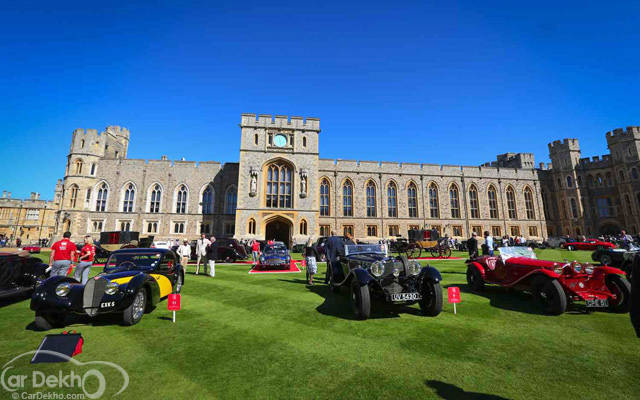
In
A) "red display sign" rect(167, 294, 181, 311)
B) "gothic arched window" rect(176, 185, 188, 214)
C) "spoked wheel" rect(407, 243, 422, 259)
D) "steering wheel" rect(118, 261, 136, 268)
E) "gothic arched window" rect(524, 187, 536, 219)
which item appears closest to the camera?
"red display sign" rect(167, 294, 181, 311)

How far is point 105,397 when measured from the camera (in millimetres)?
2641

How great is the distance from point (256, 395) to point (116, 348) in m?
2.66

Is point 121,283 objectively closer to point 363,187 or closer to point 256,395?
point 256,395

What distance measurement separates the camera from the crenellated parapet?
26078 mm

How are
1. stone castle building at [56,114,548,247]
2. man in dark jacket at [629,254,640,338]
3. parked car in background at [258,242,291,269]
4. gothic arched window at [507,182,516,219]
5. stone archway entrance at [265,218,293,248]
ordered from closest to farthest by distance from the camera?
man in dark jacket at [629,254,640,338]
parked car in background at [258,242,291,269]
stone castle building at [56,114,548,247]
stone archway entrance at [265,218,293,248]
gothic arched window at [507,182,516,219]

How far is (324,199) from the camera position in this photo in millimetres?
29938

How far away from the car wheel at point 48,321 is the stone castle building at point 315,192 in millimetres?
19502

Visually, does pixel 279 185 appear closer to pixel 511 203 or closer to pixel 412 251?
pixel 412 251

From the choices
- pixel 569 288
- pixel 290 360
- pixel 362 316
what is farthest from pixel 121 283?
pixel 569 288

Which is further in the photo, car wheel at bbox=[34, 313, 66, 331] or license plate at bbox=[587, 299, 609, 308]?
license plate at bbox=[587, 299, 609, 308]

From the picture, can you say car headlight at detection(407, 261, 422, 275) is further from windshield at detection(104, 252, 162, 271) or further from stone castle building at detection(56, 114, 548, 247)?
stone castle building at detection(56, 114, 548, 247)

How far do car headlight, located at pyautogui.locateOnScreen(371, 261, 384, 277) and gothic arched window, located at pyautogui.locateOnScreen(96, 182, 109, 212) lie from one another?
106 ft

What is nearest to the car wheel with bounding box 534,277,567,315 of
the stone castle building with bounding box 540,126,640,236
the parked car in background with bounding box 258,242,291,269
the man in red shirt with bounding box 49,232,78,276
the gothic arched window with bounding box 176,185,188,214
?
the parked car in background with bounding box 258,242,291,269

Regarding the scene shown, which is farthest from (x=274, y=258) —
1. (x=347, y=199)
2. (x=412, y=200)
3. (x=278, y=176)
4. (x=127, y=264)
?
(x=412, y=200)
